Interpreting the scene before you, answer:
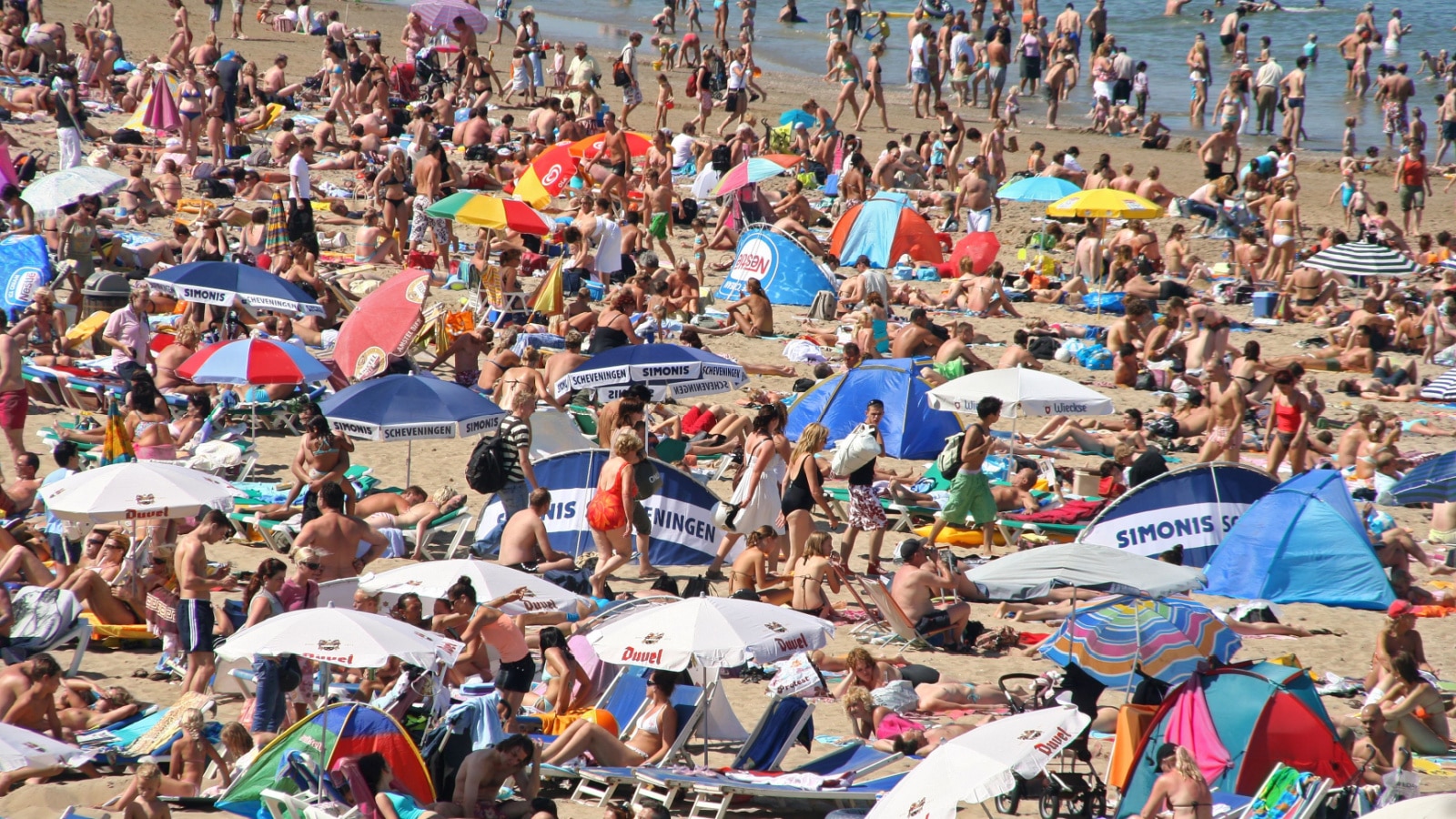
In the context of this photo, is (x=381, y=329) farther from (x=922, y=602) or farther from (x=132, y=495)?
(x=922, y=602)

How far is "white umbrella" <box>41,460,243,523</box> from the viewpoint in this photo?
28.7 feet

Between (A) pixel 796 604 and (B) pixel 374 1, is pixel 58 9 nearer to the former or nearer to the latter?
(B) pixel 374 1

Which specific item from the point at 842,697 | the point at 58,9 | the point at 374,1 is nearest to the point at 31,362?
the point at 842,697

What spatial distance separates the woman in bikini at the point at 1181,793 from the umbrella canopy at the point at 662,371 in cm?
529

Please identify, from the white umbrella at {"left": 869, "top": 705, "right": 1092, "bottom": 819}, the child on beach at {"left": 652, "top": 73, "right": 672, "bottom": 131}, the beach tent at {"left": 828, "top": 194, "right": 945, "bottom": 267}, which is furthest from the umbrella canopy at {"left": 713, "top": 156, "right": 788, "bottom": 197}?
the white umbrella at {"left": 869, "top": 705, "right": 1092, "bottom": 819}

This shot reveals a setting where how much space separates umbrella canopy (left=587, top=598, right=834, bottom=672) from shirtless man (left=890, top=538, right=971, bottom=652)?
76.2 inches

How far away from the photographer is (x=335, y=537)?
931 cm

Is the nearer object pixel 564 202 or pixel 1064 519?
pixel 1064 519

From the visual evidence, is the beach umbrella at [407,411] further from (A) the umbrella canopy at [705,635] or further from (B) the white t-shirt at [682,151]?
(B) the white t-shirt at [682,151]

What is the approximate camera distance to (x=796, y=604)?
9695mm

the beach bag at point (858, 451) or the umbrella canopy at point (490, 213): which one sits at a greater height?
the umbrella canopy at point (490, 213)

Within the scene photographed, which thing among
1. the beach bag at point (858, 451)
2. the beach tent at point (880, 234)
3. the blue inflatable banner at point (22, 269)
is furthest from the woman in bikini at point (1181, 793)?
the beach tent at point (880, 234)

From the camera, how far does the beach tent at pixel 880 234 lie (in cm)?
1881

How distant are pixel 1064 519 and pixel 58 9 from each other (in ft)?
73.7
